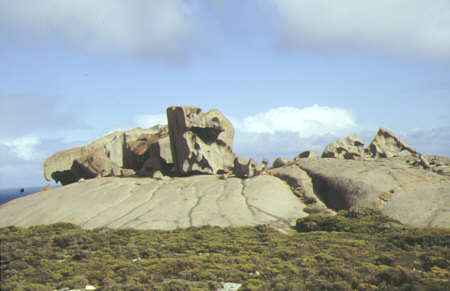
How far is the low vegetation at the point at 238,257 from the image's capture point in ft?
46.5

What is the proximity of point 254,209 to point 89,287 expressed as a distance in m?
14.9

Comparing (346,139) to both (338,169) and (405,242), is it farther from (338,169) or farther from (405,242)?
(405,242)

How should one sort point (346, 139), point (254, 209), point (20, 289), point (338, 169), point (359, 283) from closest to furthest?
point (359, 283)
point (20, 289)
point (254, 209)
point (338, 169)
point (346, 139)

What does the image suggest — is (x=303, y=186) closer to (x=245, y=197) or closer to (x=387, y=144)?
(x=245, y=197)

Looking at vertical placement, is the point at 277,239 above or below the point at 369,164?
below

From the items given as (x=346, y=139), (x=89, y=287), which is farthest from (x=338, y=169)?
Answer: (x=89, y=287)

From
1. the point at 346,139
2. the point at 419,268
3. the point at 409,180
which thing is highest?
the point at 346,139

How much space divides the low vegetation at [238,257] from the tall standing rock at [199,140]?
48.6 ft

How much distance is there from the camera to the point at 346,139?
43.8m

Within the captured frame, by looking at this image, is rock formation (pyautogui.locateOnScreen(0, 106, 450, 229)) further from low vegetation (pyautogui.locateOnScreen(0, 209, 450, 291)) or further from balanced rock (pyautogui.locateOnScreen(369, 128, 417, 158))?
low vegetation (pyautogui.locateOnScreen(0, 209, 450, 291))

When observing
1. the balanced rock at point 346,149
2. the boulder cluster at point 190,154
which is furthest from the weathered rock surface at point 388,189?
the balanced rock at point 346,149

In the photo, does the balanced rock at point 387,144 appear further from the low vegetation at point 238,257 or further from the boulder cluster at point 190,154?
the low vegetation at point 238,257

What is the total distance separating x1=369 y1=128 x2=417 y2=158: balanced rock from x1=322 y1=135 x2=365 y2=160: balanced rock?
132 centimetres

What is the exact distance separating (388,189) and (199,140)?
19.1m
